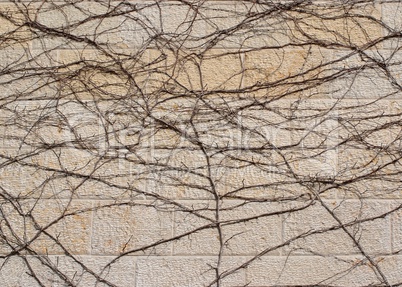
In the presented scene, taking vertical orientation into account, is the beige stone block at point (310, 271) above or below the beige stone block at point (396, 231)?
below

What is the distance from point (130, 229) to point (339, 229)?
972 millimetres

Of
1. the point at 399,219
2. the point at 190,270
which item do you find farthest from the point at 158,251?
the point at 399,219

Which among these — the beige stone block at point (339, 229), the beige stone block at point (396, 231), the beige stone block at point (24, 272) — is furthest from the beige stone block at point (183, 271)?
the beige stone block at point (396, 231)

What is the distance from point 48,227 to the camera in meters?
3.27

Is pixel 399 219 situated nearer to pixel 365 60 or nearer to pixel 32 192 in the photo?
pixel 365 60

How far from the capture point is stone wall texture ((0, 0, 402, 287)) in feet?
10.5

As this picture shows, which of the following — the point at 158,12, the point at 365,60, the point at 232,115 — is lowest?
the point at 232,115

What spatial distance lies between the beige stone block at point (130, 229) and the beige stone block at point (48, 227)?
0.20ft

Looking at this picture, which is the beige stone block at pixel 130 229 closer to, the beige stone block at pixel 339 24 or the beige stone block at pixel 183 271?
the beige stone block at pixel 183 271

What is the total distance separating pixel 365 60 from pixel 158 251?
4.49 ft

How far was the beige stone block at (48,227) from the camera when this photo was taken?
3244mm

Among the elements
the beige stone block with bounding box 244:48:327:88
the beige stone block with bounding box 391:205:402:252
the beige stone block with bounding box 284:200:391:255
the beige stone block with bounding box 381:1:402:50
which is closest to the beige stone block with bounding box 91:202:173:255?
the beige stone block with bounding box 284:200:391:255

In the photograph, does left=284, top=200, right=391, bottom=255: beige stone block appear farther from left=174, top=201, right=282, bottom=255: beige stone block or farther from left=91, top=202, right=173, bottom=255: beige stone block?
left=91, top=202, right=173, bottom=255: beige stone block

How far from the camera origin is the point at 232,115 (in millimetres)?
3369
